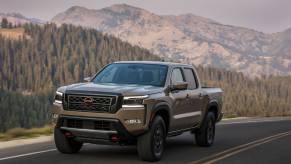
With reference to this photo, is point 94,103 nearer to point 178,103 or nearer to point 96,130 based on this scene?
point 96,130

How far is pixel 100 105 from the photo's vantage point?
378 inches

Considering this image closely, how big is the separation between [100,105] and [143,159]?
135cm

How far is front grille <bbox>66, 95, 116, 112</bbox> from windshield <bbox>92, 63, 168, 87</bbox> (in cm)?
138

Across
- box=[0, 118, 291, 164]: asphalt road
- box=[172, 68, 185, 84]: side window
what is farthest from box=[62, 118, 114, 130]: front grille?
box=[172, 68, 185, 84]: side window

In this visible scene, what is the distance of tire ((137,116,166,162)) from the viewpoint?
388 inches

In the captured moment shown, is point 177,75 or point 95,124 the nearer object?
point 95,124

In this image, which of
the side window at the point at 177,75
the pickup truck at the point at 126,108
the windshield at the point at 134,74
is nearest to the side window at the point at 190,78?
the side window at the point at 177,75

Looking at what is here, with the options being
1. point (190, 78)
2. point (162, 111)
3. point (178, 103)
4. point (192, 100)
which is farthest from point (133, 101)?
point (190, 78)

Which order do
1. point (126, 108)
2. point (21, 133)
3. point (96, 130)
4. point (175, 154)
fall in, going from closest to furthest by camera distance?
point (96, 130), point (126, 108), point (175, 154), point (21, 133)

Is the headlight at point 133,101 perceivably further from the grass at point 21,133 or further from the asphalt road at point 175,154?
Result: the grass at point 21,133

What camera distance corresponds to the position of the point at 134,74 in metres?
11.2

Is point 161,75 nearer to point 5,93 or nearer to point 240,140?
point 240,140

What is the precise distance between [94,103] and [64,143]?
135 cm

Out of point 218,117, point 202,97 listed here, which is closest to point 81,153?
point 202,97
